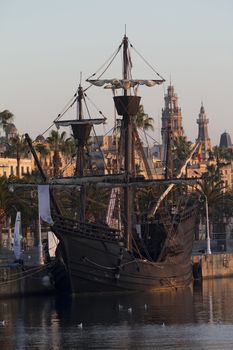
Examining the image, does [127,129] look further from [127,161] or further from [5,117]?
[5,117]

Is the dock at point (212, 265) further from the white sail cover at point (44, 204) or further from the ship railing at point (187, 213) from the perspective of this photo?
the white sail cover at point (44, 204)

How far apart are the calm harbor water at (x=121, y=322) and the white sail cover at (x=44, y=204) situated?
18.3 ft

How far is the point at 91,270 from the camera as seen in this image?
9400cm

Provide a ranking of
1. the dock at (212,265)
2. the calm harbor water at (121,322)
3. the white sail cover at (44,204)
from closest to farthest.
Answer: the calm harbor water at (121,322), the white sail cover at (44,204), the dock at (212,265)

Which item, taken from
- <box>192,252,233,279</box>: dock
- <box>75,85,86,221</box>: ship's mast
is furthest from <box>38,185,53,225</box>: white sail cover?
<box>192,252,233,279</box>: dock

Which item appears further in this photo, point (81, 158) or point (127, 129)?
point (81, 158)

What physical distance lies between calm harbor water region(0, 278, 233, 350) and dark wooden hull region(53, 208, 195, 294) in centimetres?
121

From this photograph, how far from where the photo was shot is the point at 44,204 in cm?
9456

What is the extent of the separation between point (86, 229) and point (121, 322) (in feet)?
54.7

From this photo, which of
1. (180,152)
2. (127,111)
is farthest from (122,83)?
(180,152)

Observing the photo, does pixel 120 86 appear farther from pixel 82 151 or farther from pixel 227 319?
pixel 227 319

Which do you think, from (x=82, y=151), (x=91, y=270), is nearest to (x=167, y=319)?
(x=91, y=270)

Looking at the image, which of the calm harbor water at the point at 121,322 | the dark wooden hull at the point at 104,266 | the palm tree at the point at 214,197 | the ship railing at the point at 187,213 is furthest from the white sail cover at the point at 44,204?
the palm tree at the point at 214,197

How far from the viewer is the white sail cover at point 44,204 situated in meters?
92.8
